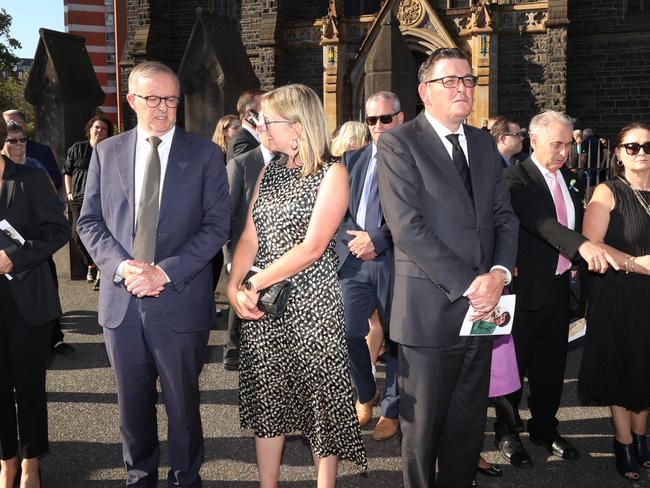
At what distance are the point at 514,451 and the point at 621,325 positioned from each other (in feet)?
3.18

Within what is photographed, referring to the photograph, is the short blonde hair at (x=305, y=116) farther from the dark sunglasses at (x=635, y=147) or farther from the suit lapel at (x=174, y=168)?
the dark sunglasses at (x=635, y=147)

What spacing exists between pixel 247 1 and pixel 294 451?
21347 mm

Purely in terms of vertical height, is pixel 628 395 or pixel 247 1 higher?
pixel 247 1

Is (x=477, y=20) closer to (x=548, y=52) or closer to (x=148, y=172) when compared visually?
(x=548, y=52)

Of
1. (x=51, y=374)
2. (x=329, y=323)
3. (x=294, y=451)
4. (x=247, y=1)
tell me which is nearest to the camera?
(x=329, y=323)

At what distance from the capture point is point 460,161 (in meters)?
2.94

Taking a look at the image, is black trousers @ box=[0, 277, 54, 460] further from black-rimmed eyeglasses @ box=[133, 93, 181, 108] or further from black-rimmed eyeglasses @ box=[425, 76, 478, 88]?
black-rimmed eyeglasses @ box=[425, 76, 478, 88]

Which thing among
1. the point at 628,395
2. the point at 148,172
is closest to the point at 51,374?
the point at 148,172

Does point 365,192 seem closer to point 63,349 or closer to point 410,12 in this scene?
point 63,349

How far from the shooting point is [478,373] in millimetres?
3029

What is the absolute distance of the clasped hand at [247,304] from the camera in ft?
9.50

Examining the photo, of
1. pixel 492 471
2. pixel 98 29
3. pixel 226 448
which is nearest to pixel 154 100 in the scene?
pixel 226 448

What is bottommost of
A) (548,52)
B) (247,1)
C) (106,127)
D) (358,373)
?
(358,373)

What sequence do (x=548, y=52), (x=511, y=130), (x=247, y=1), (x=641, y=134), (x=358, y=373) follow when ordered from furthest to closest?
(x=247, y=1)
(x=548, y=52)
(x=511, y=130)
(x=358, y=373)
(x=641, y=134)
